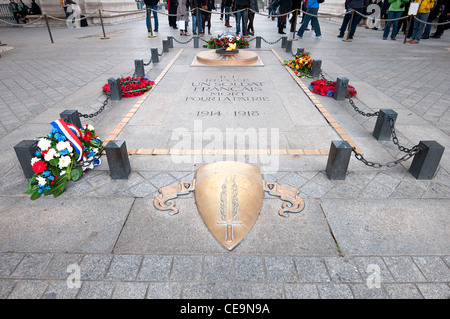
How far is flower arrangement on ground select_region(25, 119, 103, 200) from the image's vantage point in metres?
3.21

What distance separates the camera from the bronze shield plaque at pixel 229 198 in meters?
2.69

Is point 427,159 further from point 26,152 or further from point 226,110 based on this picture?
point 26,152

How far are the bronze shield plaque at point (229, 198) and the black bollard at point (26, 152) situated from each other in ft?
6.40

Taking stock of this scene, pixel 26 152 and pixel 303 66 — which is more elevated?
pixel 26 152

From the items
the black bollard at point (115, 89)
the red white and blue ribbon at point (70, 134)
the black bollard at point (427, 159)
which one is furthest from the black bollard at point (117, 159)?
the black bollard at point (427, 159)

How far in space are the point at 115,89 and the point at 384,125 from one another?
198 inches

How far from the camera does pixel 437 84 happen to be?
6934mm

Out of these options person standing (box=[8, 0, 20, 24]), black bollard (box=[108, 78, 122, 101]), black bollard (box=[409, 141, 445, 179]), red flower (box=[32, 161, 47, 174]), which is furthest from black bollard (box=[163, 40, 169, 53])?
person standing (box=[8, 0, 20, 24])

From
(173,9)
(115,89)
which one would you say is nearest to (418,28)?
(173,9)

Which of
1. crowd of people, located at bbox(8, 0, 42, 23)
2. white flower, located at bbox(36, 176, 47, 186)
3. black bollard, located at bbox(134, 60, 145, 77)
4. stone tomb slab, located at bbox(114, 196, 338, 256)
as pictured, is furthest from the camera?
crowd of people, located at bbox(8, 0, 42, 23)

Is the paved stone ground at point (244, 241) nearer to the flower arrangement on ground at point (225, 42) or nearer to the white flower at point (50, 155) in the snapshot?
the white flower at point (50, 155)

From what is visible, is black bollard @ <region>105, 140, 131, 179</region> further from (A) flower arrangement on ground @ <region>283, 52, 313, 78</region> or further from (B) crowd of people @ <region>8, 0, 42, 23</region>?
(B) crowd of people @ <region>8, 0, 42, 23</region>

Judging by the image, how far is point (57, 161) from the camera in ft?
10.7

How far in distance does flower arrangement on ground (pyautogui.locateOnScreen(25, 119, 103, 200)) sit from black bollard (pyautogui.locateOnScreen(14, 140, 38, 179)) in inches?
2.3
